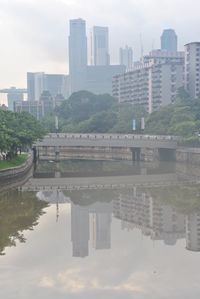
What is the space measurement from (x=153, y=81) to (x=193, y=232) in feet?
355

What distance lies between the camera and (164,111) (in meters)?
89.2

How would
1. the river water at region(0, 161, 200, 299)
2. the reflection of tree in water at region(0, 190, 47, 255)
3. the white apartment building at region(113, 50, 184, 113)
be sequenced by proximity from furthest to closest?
the white apartment building at region(113, 50, 184, 113) < the reflection of tree in water at region(0, 190, 47, 255) < the river water at region(0, 161, 200, 299)

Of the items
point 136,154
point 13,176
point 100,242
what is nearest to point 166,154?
point 136,154

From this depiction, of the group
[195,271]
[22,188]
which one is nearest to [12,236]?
[195,271]

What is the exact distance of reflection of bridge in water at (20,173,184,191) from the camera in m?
46.9

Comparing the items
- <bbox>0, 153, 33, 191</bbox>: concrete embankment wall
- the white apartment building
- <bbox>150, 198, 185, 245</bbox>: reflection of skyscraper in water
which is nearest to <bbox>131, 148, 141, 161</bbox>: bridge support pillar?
<bbox>0, 153, 33, 191</bbox>: concrete embankment wall

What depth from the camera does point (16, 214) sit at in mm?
31578

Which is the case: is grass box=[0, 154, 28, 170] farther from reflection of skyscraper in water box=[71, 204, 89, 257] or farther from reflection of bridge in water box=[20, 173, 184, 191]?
reflection of skyscraper in water box=[71, 204, 89, 257]

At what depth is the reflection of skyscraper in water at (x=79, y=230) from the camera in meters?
22.3

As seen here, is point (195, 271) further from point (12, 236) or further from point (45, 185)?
point (45, 185)

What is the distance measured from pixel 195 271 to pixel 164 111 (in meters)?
72.0

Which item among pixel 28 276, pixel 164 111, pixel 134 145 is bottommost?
pixel 28 276

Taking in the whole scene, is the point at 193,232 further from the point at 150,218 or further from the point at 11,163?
the point at 11,163

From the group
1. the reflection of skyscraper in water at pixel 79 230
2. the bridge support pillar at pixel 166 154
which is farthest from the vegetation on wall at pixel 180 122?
the reflection of skyscraper in water at pixel 79 230
